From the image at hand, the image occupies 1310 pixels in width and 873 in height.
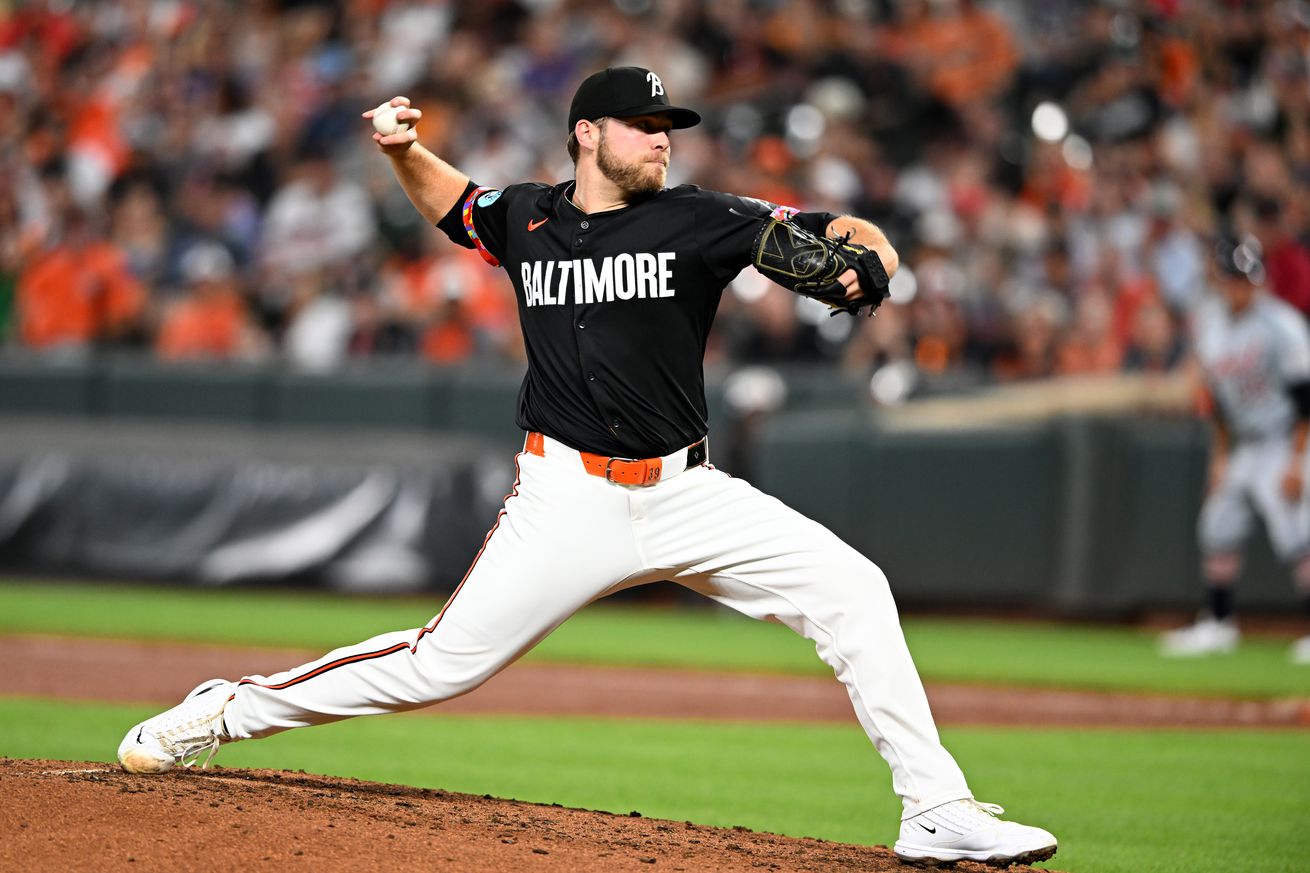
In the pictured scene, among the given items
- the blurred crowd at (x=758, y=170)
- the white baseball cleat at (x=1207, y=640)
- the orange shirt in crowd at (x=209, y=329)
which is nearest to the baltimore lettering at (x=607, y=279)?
the white baseball cleat at (x=1207, y=640)

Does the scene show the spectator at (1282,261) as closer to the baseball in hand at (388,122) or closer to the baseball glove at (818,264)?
the baseball glove at (818,264)

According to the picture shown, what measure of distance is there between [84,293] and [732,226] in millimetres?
12563

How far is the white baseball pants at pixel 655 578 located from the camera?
4.28 metres

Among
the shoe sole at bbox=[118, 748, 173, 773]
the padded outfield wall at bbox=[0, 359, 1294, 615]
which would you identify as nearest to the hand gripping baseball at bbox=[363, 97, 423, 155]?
the shoe sole at bbox=[118, 748, 173, 773]

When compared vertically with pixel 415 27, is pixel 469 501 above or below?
below

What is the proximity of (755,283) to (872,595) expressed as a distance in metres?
10.1

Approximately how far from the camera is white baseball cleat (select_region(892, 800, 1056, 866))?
13.7 ft

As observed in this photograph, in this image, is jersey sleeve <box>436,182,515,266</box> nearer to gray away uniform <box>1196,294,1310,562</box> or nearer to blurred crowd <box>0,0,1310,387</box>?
gray away uniform <box>1196,294,1310,562</box>

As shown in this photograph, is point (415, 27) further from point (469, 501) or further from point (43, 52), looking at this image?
point (469, 501)

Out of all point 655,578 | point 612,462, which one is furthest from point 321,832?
point 612,462

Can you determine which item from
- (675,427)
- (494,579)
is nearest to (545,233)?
(675,427)

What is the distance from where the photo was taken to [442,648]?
14.4ft

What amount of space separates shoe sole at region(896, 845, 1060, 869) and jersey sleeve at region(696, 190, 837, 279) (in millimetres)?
1609

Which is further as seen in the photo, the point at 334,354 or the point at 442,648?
the point at 334,354
